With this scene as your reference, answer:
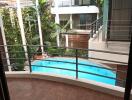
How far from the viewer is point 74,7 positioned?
24.7ft

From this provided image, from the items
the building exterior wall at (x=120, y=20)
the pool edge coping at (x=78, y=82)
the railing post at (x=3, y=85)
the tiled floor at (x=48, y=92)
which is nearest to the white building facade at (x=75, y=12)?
the building exterior wall at (x=120, y=20)

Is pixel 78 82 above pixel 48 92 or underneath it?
above

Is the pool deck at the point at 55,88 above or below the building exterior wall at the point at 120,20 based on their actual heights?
below

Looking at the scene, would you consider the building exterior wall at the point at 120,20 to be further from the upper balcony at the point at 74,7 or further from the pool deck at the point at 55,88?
the upper balcony at the point at 74,7

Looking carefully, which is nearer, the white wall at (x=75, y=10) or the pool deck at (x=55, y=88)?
the pool deck at (x=55, y=88)

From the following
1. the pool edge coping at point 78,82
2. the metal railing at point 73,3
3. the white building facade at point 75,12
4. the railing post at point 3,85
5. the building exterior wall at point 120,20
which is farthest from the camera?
the white building facade at point 75,12

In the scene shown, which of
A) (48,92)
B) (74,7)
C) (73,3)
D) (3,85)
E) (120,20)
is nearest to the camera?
(3,85)

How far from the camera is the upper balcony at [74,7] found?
7.21 m

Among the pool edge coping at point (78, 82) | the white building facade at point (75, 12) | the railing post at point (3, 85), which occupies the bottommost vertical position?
the pool edge coping at point (78, 82)

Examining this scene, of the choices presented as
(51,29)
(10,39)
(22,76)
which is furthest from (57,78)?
(51,29)

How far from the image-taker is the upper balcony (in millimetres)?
7213

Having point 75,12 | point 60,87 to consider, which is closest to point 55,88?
point 60,87

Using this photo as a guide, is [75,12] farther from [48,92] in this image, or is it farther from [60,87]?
[48,92]

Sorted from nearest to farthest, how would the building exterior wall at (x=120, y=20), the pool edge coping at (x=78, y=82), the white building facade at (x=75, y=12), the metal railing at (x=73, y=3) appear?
the pool edge coping at (x=78, y=82) → the building exterior wall at (x=120, y=20) → the metal railing at (x=73, y=3) → the white building facade at (x=75, y=12)
